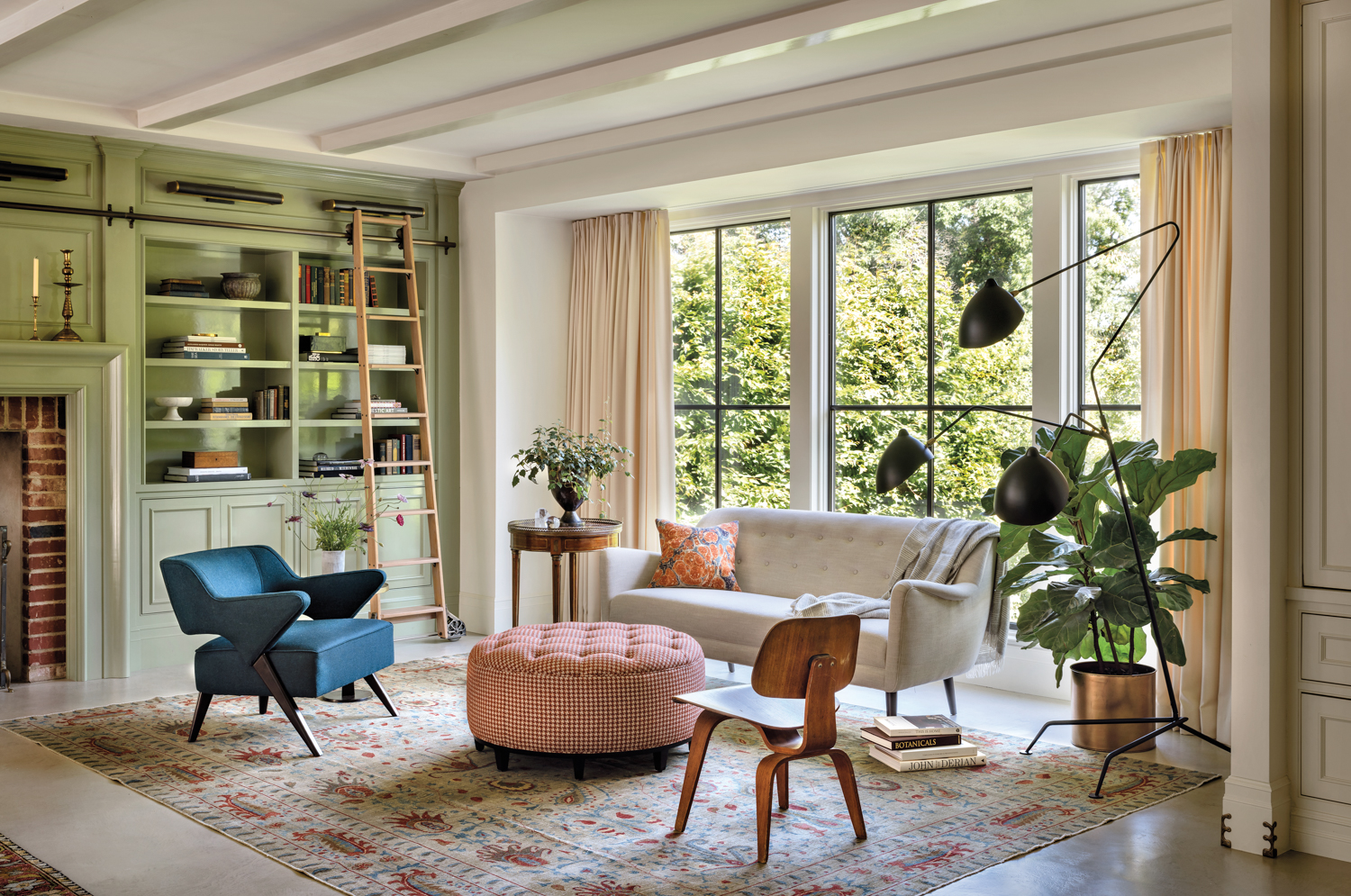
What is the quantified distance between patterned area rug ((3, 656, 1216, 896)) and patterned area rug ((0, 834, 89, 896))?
505 millimetres

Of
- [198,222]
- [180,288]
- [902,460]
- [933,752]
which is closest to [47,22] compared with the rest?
[198,222]

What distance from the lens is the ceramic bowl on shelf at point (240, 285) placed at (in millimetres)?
6746

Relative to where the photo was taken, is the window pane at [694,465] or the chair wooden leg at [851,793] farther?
the window pane at [694,465]

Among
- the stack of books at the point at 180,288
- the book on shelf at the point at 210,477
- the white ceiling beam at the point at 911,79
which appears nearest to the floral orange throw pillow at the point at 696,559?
the white ceiling beam at the point at 911,79

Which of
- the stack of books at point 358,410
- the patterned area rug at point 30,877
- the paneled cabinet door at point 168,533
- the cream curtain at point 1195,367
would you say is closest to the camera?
the patterned area rug at point 30,877

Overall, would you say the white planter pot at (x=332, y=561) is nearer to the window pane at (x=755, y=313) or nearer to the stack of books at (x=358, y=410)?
the stack of books at (x=358, y=410)

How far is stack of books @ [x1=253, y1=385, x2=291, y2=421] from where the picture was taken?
6867 millimetres

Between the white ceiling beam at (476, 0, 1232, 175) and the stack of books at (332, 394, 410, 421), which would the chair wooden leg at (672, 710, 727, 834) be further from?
the stack of books at (332, 394, 410, 421)

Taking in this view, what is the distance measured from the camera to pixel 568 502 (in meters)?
6.67

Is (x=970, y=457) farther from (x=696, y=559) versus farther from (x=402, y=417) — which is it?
(x=402, y=417)

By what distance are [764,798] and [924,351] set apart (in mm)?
3171

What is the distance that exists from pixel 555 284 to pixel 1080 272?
3.28 metres

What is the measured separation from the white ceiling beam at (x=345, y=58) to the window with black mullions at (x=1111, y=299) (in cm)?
277

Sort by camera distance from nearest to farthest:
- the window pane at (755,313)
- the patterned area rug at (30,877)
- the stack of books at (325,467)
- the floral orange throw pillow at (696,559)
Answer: the patterned area rug at (30,877)
the floral orange throw pillow at (696,559)
the window pane at (755,313)
the stack of books at (325,467)
